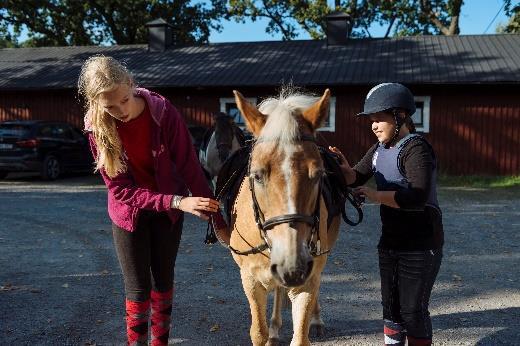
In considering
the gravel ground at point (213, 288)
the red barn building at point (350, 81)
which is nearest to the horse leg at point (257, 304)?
the gravel ground at point (213, 288)

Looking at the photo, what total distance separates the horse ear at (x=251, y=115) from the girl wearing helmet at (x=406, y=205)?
70cm

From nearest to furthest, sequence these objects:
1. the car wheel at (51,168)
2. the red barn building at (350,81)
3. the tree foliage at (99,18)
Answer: the car wheel at (51,168) → the red barn building at (350,81) → the tree foliage at (99,18)

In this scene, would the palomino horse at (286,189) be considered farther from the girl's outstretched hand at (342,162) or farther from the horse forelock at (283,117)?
the girl's outstretched hand at (342,162)

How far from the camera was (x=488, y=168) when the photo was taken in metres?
16.1

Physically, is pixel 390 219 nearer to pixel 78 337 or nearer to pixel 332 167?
pixel 332 167

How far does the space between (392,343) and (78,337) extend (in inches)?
94.2

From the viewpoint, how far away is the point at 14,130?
1423 centimetres

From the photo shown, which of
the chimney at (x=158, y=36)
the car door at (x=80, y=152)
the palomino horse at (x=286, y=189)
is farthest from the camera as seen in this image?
the chimney at (x=158, y=36)

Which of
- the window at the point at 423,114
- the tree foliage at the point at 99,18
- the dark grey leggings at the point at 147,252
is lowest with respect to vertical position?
the dark grey leggings at the point at 147,252

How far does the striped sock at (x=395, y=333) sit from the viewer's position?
313 centimetres

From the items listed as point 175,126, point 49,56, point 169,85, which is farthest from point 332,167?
point 49,56

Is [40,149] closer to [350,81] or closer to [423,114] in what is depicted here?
[350,81]

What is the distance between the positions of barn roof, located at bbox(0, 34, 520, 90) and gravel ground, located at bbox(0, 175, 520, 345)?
8.62 metres

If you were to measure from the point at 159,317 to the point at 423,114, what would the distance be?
1488cm
